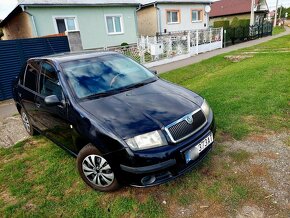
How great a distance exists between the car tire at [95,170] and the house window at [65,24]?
1383cm

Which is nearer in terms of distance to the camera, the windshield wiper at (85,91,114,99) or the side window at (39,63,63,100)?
the windshield wiper at (85,91,114,99)

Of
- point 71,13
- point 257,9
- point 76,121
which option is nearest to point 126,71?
point 76,121

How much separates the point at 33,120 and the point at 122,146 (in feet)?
8.67

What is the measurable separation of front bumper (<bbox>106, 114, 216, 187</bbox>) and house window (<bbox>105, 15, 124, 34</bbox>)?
15220mm

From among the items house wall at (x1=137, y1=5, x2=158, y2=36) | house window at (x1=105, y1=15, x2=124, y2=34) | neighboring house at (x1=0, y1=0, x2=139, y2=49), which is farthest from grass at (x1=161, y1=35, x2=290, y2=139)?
house wall at (x1=137, y1=5, x2=158, y2=36)

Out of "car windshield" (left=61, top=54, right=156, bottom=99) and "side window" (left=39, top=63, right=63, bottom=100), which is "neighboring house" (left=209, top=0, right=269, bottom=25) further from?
"side window" (left=39, top=63, right=63, bottom=100)

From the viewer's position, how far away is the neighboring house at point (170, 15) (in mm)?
19359

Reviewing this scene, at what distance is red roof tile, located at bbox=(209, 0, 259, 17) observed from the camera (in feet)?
121

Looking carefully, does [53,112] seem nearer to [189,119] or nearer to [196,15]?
[189,119]

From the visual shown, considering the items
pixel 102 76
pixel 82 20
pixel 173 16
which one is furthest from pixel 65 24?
pixel 102 76

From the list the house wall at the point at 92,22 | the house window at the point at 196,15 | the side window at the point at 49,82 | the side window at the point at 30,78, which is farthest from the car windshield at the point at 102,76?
the house window at the point at 196,15

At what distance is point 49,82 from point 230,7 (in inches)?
1709

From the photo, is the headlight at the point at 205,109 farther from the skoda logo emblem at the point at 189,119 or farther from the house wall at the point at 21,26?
the house wall at the point at 21,26

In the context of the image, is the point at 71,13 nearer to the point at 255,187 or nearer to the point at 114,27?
the point at 114,27
